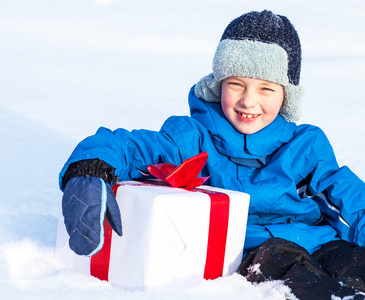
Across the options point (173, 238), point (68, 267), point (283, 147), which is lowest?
point (68, 267)

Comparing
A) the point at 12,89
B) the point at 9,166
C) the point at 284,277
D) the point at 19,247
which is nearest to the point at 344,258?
the point at 284,277

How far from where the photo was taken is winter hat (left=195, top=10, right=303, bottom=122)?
184 centimetres

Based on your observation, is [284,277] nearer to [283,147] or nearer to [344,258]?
[344,258]

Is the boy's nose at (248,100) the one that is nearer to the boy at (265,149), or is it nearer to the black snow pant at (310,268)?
the boy at (265,149)

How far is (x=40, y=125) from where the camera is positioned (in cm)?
344

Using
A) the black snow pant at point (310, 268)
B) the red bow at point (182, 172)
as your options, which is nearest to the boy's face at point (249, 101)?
the red bow at point (182, 172)

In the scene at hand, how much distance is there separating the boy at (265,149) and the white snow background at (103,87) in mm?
333

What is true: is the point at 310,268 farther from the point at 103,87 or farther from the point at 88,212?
the point at 103,87

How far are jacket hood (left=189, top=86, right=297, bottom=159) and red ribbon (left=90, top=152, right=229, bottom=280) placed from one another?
0.27 metres

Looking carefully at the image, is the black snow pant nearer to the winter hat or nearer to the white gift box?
the white gift box

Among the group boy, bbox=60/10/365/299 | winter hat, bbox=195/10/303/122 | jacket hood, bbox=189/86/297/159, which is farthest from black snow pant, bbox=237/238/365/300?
winter hat, bbox=195/10/303/122

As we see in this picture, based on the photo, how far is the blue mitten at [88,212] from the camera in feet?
4.64

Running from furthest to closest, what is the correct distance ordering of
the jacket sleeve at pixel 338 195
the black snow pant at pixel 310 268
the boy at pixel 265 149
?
the jacket sleeve at pixel 338 195 → the boy at pixel 265 149 → the black snow pant at pixel 310 268

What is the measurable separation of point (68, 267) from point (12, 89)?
2.79 m
